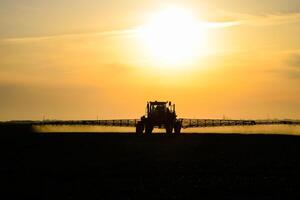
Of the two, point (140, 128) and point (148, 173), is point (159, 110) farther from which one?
point (148, 173)

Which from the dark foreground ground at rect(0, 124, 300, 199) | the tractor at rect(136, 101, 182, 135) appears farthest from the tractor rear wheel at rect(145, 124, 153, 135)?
the dark foreground ground at rect(0, 124, 300, 199)

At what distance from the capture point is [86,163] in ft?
94.4

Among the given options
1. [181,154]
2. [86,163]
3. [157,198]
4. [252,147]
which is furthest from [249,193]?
[252,147]

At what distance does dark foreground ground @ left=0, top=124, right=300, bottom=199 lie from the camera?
20.0 meters

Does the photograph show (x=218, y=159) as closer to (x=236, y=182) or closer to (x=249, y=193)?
(x=236, y=182)

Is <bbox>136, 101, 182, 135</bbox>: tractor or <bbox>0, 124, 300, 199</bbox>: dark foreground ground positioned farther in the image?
<bbox>136, 101, 182, 135</bbox>: tractor

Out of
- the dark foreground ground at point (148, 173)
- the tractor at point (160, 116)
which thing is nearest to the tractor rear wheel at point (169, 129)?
the tractor at point (160, 116)

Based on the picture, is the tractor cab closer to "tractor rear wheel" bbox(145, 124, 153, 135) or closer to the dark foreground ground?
"tractor rear wheel" bbox(145, 124, 153, 135)

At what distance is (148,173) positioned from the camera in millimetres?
24906

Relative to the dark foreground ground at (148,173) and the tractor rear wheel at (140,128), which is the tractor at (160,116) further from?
the dark foreground ground at (148,173)

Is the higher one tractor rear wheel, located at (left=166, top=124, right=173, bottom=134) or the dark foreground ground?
tractor rear wheel, located at (left=166, top=124, right=173, bottom=134)

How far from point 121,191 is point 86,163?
866cm

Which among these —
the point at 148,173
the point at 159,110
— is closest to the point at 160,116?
the point at 159,110

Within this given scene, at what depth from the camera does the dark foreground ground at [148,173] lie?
19984 millimetres
